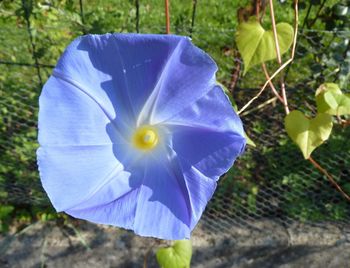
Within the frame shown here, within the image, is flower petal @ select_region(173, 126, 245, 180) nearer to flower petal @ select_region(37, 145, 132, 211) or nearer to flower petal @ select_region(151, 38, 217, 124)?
flower petal @ select_region(151, 38, 217, 124)

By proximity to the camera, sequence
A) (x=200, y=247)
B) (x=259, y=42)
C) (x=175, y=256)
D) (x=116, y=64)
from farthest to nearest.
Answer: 1. (x=200, y=247)
2. (x=175, y=256)
3. (x=259, y=42)
4. (x=116, y=64)

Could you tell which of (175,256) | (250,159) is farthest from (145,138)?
(250,159)

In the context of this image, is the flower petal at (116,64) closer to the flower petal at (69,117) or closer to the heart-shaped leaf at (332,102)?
the flower petal at (69,117)

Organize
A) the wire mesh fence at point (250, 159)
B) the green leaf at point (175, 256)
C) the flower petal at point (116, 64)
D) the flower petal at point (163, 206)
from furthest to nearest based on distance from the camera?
1. the wire mesh fence at point (250, 159)
2. the green leaf at point (175, 256)
3. the flower petal at point (163, 206)
4. the flower petal at point (116, 64)

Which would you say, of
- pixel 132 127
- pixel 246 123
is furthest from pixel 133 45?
pixel 246 123

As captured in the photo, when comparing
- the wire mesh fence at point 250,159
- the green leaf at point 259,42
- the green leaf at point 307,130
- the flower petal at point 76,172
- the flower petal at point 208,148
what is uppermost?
the green leaf at point 259,42

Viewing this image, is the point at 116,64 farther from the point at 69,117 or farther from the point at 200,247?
the point at 200,247

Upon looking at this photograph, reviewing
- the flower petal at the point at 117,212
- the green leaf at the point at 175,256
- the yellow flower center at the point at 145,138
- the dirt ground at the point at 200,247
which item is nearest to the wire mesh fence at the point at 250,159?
the dirt ground at the point at 200,247
